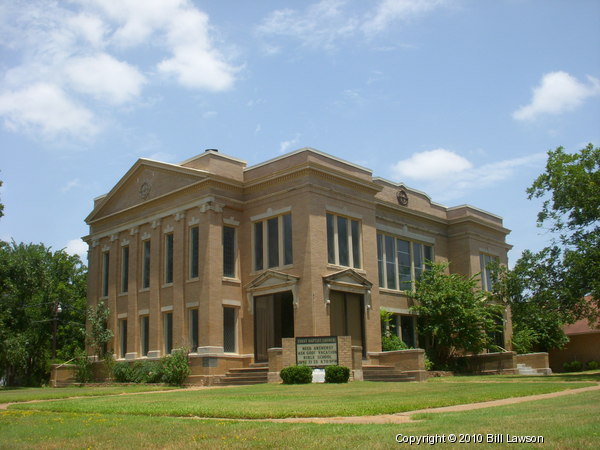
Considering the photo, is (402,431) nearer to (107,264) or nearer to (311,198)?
(311,198)

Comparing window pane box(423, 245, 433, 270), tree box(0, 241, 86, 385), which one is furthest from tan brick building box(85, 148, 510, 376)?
tree box(0, 241, 86, 385)

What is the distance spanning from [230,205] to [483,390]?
58.9ft

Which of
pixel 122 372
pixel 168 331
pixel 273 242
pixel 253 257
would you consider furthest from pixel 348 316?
pixel 122 372

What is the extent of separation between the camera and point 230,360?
32.2m

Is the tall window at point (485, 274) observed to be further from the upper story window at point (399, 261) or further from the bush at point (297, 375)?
the bush at point (297, 375)

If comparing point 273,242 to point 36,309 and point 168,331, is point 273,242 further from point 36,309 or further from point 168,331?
point 36,309

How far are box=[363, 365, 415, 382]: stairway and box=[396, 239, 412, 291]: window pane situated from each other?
8892mm

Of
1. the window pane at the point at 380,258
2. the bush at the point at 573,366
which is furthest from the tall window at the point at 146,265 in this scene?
the bush at the point at 573,366

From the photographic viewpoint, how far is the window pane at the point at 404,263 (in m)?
38.8

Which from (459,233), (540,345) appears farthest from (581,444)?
(540,345)

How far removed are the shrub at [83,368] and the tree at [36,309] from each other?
8.45 feet

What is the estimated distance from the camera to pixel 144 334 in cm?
3697

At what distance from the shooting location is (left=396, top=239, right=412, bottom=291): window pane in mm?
38831

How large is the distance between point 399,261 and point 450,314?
4443 millimetres
